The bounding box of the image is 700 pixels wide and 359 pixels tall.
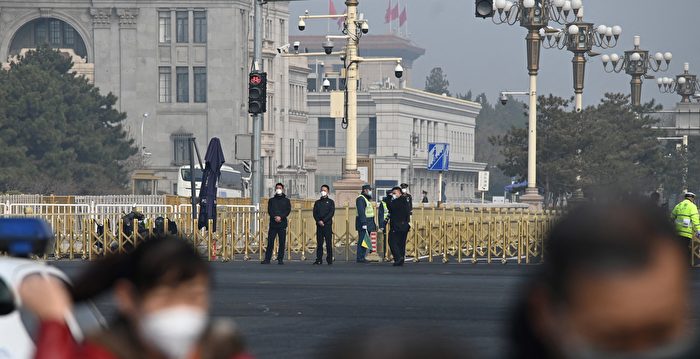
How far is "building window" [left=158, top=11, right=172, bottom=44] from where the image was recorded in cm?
10738

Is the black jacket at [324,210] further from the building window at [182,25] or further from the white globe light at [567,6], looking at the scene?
the building window at [182,25]

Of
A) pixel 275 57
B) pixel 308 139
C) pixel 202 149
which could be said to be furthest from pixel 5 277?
pixel 308 139

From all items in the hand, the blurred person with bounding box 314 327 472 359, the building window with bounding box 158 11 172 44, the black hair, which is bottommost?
the hand

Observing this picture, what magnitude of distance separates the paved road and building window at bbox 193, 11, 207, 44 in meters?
78.1

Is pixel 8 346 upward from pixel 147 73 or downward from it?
downward

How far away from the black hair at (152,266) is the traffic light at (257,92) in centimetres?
3325

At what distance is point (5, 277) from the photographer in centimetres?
602

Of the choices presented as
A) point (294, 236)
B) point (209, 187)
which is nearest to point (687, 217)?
point (209, 187)

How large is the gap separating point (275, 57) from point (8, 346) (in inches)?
4451

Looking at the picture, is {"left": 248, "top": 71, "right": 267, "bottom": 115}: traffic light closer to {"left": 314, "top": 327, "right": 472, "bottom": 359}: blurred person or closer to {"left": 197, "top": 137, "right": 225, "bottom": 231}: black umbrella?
{"left": 197, "top": 137, "right": 225, "bottom": 231}: black umbrella

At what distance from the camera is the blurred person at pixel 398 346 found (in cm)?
220

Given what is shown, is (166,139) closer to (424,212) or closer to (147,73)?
(147,73)

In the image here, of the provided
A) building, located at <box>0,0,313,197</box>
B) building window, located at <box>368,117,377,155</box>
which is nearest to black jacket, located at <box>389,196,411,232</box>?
A: building, located at <box>0,0,313,197</box>

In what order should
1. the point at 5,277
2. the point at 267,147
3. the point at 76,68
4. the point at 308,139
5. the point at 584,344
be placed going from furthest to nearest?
the point at 308,139
the point at 267,147
the point at 76,68
the point at 5,277
the point at 584,344
